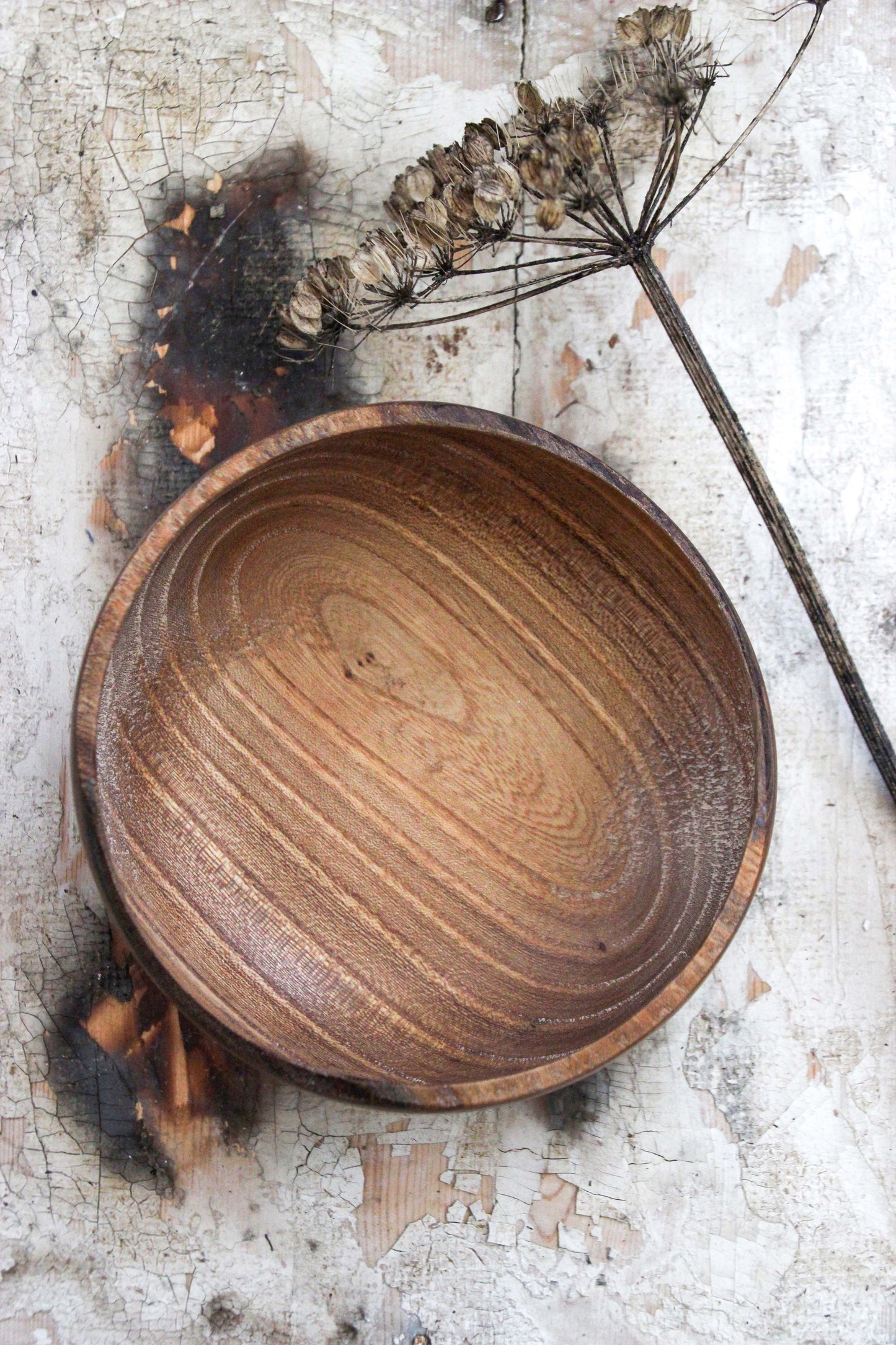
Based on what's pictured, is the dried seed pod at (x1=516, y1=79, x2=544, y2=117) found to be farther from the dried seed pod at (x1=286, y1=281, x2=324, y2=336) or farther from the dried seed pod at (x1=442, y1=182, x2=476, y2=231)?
the dried seed pod at (x1=286, y1=281, x2=324, y2=336)

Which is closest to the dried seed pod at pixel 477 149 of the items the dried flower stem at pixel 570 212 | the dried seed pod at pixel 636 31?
the dried flower stem at pixel 570 212

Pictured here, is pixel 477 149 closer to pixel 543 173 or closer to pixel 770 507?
pixel 543 173

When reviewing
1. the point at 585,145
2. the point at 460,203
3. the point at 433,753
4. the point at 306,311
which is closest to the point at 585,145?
the point at 585,145

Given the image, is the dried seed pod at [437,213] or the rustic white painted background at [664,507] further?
the rustic white painted background at [664,507]

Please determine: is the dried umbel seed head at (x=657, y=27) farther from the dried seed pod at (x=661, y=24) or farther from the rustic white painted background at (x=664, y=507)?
the rustic white painted background at (x=664, y=507)

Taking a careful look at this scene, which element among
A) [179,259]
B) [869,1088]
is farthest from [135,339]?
[869,1088]
